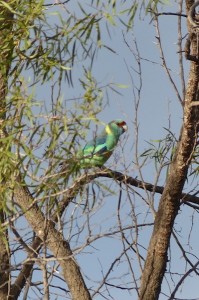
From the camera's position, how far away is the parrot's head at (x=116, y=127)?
5.31m

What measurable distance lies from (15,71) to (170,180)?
2.94 feet

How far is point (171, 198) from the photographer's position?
157 inches

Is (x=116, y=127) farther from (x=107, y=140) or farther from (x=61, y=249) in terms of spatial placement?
(x=61, y=249)

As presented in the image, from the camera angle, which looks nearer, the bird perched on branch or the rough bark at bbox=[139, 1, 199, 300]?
the bird perched on branch

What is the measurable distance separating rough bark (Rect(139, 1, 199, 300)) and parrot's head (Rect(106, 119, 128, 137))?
1331mm

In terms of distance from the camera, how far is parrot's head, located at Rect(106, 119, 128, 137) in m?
5.31

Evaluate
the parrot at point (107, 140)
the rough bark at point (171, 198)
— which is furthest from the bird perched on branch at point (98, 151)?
the rough bark at point (171, 198)

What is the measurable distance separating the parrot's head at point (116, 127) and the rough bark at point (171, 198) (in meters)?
1.33

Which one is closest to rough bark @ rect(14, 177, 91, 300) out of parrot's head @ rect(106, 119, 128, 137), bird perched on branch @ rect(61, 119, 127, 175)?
bird perched on branch @ rect(61, 119, 127, 175)

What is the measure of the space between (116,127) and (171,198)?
1.46 metres

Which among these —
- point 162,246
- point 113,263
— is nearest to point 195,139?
point 162,246

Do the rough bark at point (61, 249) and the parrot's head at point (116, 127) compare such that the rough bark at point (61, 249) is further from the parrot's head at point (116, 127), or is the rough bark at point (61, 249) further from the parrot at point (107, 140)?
the parrot's head at point (116, 127)

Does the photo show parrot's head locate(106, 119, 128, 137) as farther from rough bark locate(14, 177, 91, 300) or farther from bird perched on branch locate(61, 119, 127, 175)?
rough bark locate(14, 177, 91, 300)

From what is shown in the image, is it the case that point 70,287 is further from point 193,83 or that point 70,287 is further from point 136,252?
point 193,83
